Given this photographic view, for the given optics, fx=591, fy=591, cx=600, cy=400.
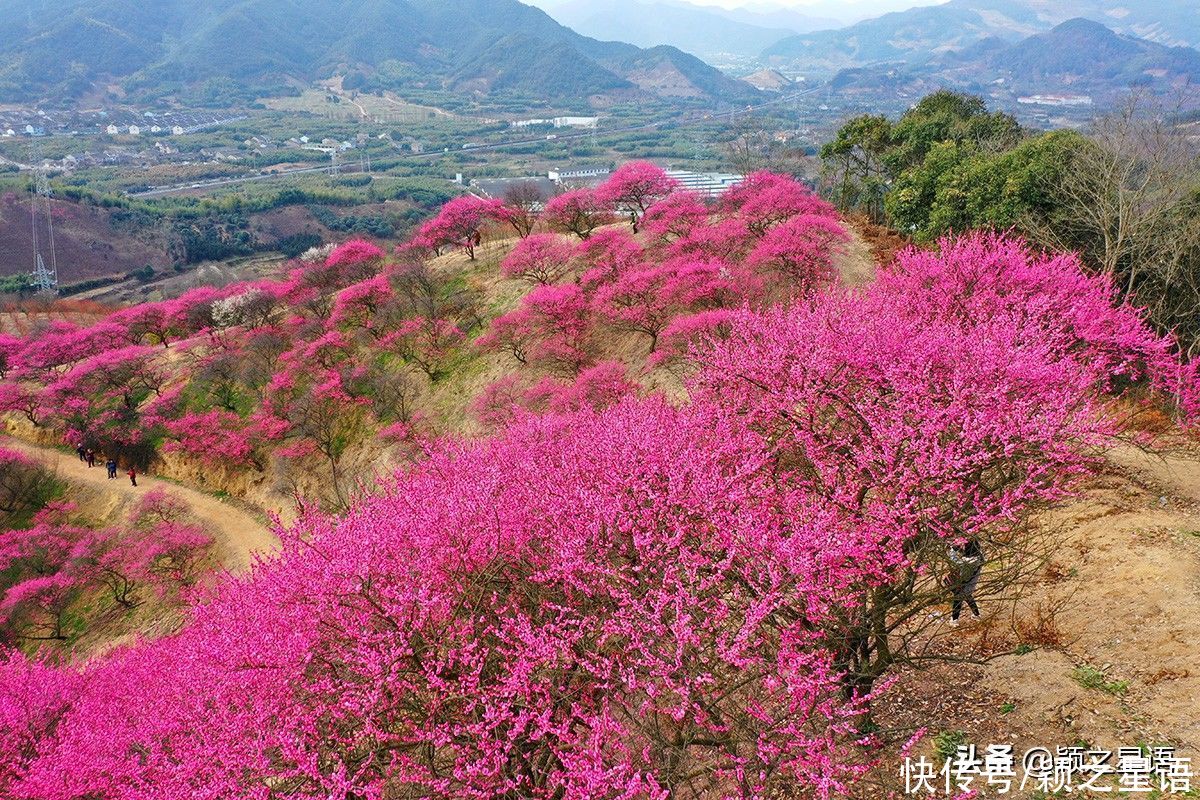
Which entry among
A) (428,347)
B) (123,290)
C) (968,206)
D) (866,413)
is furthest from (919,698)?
(123,290)

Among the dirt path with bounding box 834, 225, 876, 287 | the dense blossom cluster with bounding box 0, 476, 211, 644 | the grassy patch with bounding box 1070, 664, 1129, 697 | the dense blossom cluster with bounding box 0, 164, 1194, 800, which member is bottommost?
the dense blossom cluster with bounding box 0, 476, 211, 644

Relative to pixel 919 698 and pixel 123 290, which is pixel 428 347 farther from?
pixel 123 290

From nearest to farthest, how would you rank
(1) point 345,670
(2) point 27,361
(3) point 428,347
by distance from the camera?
(1) point 345,670 → (3) point 428,347 → (2) point 27,361

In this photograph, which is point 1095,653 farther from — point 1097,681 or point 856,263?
point 856,263

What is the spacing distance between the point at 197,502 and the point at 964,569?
2968 centimetres

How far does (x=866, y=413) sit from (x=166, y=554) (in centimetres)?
2615

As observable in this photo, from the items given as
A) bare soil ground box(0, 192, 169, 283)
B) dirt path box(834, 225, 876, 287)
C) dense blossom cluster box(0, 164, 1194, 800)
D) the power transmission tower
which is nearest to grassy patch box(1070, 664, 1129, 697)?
dense blossom cluster box(0, 164, 1194, 800)

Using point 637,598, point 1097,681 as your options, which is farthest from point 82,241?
point 1097,681

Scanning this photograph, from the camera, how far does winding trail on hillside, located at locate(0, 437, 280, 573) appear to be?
23500 millimetres

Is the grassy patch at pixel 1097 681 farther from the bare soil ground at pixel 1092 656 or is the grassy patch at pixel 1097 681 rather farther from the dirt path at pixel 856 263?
the dirt path at pixel 856 263

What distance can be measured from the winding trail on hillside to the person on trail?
69.5ft

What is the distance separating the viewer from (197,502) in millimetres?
26453

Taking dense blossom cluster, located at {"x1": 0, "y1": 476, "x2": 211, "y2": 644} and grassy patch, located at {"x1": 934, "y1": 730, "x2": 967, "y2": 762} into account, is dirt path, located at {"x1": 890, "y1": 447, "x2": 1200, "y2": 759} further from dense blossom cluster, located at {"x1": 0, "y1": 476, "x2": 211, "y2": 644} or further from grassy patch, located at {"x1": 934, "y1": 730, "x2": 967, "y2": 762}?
dense blossom cluster, located at {"x1": 0, "y1": 476, "x2": 211, "y2": 644}

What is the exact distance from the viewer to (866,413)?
7965 millimetres
